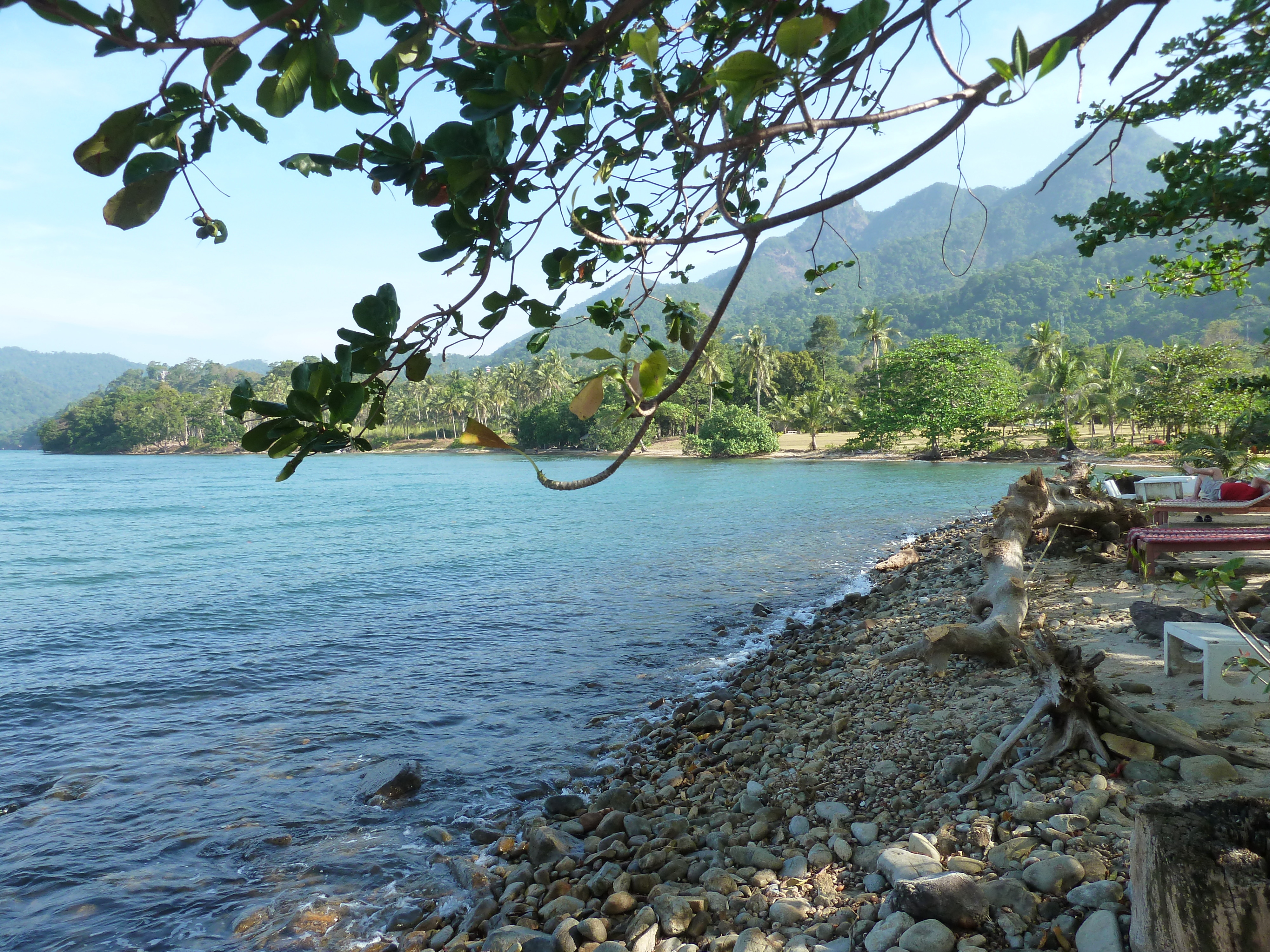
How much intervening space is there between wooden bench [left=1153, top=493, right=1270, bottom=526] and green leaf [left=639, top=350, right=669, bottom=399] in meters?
10.9

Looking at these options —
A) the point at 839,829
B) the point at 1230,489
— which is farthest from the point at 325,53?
the point at 1230,489

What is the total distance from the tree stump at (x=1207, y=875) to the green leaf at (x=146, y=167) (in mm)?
2823

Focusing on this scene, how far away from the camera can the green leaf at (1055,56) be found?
1.23 m

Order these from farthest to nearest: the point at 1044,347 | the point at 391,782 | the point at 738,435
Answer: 1. the point at 738,435
2. the point at 1044,347
3. the point at 391,782

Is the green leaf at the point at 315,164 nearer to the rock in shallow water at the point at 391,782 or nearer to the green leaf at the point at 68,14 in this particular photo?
the green leaf at the point at 68,14

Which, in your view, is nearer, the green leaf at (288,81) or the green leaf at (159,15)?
the green leaf at (159,15)

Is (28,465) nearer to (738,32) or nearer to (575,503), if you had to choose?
(575,503)

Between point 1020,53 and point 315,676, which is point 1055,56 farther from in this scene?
point 315,676

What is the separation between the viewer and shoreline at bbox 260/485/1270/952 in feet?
8.95

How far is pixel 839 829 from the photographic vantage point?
3.94 meters

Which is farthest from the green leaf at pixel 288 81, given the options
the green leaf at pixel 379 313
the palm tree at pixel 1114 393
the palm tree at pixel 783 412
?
the palm tree at pixel 783 412

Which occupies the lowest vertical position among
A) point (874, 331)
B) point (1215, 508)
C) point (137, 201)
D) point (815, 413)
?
point (1215, 508)

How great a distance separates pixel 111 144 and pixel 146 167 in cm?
6

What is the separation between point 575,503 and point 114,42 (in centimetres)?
3251
